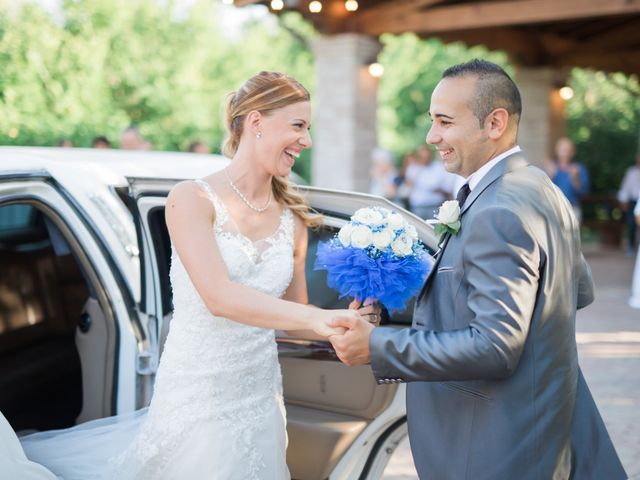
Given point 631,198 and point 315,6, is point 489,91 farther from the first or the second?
point 631,198

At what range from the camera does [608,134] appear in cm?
2419

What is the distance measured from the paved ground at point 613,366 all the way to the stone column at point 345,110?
4265 millimetres

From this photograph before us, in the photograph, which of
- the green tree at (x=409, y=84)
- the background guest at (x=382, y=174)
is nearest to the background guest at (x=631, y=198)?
the background guest at (x=382, y=174)

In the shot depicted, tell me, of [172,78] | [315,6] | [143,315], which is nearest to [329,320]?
[143,315]

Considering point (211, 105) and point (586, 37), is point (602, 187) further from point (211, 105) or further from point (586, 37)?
point (211, 105)

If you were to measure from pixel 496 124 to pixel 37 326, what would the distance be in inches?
145

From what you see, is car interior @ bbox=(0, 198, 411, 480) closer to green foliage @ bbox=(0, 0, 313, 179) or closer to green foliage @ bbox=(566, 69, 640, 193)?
green foliage @ bbox=(0, 0, 313, 179)

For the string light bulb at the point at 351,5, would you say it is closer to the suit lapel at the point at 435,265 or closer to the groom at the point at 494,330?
the groom at the point at 494,330

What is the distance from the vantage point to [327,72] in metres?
12.7

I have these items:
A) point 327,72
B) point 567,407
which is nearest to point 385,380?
point 567,407

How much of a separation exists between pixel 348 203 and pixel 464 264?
114 cm

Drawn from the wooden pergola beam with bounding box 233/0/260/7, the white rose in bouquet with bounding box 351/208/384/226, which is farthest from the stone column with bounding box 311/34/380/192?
the white rose in bouquet with bounding box 351/208/384/226

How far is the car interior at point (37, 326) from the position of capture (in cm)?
452

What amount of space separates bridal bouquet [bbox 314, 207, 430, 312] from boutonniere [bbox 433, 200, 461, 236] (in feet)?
0.84
